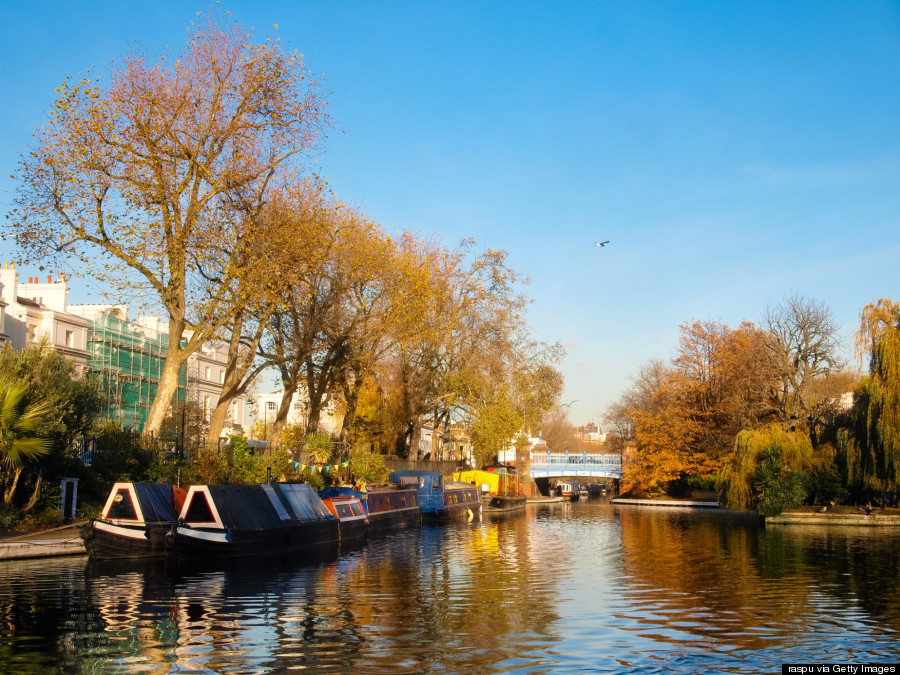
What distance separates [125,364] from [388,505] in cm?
2804

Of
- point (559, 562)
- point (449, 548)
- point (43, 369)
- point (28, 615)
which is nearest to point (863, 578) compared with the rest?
point (559, 562)

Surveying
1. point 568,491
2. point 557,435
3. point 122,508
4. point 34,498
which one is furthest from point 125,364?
point 557,435

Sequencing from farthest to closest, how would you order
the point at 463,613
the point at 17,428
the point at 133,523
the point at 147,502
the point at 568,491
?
the point at 568,491, the point at 147,502, the point at 17,428, the point at 133,523, the point at 463,613

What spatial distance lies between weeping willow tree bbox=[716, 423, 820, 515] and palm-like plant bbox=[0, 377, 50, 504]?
105 feet

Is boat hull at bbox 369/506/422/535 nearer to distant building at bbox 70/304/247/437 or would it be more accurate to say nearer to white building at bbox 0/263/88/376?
distant building at bbox 70/304/247/437

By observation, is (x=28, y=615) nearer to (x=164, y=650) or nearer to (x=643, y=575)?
(x=164, y=650)

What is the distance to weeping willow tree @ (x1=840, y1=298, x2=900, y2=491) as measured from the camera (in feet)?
123

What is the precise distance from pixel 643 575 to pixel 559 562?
12.6 feet

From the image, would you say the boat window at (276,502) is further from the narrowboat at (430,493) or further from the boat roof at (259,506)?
the narrowboat at (430,493)

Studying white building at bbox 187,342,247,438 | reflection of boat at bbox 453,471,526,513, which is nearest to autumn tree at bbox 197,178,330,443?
reflection of boat at bbox 453,471,526,513

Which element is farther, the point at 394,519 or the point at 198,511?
the point at 394,519

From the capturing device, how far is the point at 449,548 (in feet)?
103

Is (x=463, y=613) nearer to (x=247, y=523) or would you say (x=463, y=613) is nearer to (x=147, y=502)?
(x=247, y=523)

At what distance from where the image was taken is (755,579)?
20625 mm
